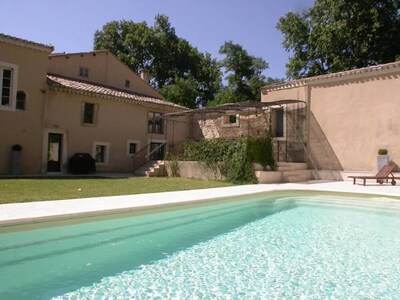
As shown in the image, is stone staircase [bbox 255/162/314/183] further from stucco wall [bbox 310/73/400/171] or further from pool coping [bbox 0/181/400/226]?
pool coping [bbox 0/181/400/226]

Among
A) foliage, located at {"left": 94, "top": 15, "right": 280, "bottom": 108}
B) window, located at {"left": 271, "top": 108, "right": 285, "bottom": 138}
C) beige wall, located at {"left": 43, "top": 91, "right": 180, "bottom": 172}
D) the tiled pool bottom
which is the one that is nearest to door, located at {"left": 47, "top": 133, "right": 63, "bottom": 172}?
beige wall, located at {"left": 43, "top": 91, "right": 180, "bottom": 172}

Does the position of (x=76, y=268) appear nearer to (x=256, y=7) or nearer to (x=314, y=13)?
(x=256, y=7)

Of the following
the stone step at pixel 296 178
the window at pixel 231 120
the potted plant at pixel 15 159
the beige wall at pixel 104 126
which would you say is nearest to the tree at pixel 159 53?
the window at pixel 231 120

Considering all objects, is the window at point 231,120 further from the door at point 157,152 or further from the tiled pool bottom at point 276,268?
the tiled pool bottom at point 276,268

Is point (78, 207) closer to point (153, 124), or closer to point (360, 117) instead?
point (360, 117)

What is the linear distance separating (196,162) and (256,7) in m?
9.34

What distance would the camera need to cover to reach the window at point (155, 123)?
25.0m

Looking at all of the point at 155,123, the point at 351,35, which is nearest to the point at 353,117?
the point at 155,123

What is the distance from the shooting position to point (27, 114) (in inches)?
736

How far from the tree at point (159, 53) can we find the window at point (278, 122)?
73.9 feet

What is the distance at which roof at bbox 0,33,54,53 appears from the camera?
1773 centimetres

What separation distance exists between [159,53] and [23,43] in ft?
89.6

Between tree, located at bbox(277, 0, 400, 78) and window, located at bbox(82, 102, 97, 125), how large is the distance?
1991cm

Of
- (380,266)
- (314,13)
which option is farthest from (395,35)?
(380,266)
